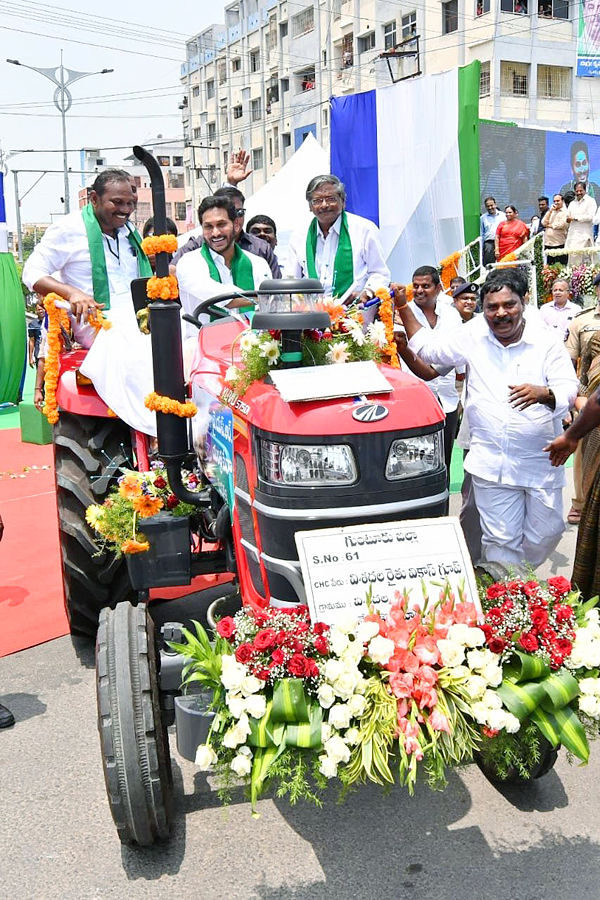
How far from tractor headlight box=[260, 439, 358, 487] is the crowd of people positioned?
0.73m

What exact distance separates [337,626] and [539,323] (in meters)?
2.29

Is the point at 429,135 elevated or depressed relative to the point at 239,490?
elevated

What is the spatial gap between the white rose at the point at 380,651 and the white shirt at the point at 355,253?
9.84 feet

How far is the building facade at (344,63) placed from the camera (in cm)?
3534

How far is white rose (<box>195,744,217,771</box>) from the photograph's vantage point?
2.31 m

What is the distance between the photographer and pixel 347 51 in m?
46.2

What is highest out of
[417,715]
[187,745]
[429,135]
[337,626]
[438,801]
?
[429,135]

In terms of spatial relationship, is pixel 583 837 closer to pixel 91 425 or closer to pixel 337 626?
pixel 337 626

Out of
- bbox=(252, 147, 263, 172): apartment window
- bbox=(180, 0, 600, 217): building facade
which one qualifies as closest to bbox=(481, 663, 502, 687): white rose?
bbox=(180, 0, 600, 217): building facade

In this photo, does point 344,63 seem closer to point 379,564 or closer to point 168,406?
point 168,406

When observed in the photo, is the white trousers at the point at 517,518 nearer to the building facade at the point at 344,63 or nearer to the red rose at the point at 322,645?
the red rose at the point at 322,645

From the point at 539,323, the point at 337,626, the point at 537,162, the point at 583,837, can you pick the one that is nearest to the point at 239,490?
the point at 337,626

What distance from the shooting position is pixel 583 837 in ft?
9.78

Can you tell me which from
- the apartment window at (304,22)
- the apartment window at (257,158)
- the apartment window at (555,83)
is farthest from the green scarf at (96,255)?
the apartment window at (257,158)
